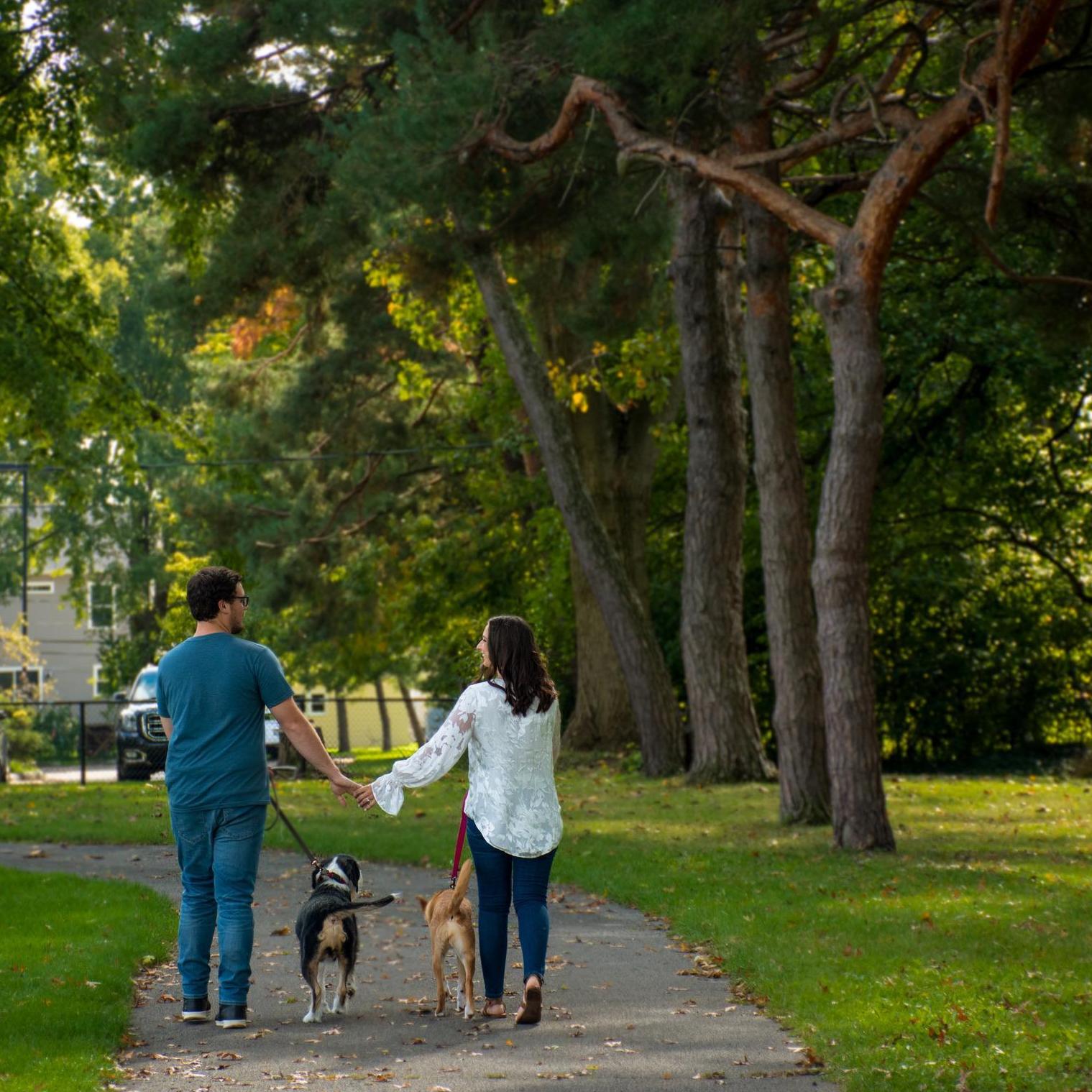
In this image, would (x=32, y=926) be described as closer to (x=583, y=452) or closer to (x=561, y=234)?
(x=561, y=234)

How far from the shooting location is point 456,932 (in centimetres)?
771

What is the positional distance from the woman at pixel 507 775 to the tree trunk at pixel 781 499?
9.53m

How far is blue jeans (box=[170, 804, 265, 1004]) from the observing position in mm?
7543

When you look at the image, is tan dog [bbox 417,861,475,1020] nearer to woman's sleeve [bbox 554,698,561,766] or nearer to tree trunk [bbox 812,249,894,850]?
woman's sleeve [bbox 554,698,561,766]

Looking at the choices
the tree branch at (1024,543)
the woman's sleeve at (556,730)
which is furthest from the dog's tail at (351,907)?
the tree branch at (1024,543)

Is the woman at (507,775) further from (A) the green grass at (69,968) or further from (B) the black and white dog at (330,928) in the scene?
(A) the green grass at (69,968)

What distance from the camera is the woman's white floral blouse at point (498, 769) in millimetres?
7773

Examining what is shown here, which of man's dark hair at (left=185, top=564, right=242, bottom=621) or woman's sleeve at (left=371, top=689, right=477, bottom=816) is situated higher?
man's dark hair at (left=185, top=564, right=242, bottom=621)

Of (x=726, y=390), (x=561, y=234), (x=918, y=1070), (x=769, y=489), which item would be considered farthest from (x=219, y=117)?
(x=918, y=1070)

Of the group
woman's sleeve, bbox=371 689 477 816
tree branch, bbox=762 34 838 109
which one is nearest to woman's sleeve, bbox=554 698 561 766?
woman's sleeve, bbox=371 689 477 816

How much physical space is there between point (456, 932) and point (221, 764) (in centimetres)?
133

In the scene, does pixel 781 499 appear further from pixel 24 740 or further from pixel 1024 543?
pixel 24 740

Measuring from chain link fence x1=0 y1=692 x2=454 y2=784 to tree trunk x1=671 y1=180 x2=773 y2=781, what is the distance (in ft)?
16.4

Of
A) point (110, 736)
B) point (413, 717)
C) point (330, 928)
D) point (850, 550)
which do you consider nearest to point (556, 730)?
point (330, 928)
